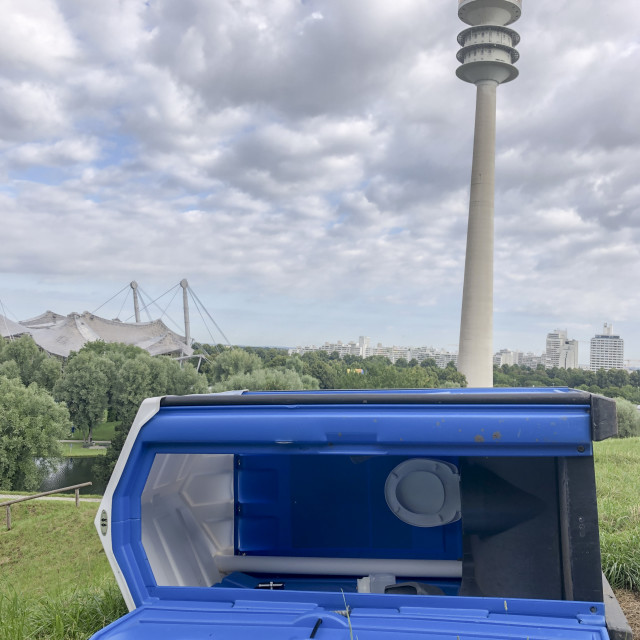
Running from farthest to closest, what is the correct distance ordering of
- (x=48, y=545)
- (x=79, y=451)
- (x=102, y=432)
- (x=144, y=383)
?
(x=102, y=432)
(x=79, y=451)
(x=144, y=383)
(x=48, y=545)

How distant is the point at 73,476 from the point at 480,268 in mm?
34061

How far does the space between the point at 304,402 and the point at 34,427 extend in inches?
1328

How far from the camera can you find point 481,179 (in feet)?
170

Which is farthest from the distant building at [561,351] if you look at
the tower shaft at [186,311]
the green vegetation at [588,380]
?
the tower shaft at [186,311]

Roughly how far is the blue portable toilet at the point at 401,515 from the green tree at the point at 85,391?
165 ft

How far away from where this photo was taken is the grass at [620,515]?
4.48 meters

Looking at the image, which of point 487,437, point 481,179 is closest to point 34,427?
point 487,437

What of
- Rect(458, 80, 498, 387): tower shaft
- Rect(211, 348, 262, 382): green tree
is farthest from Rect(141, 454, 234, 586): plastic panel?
Rect(211, 348, 262, 382): green tree

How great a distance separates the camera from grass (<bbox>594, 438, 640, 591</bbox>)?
176 inches

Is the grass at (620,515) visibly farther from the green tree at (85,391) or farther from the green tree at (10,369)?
the green tree at (10,369)

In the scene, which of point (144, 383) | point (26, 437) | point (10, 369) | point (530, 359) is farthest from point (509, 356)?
point (26, 437)

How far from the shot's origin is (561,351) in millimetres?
128500

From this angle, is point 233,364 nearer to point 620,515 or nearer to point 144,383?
point 144,383

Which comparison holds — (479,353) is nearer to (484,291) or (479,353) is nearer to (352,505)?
(484,291)
